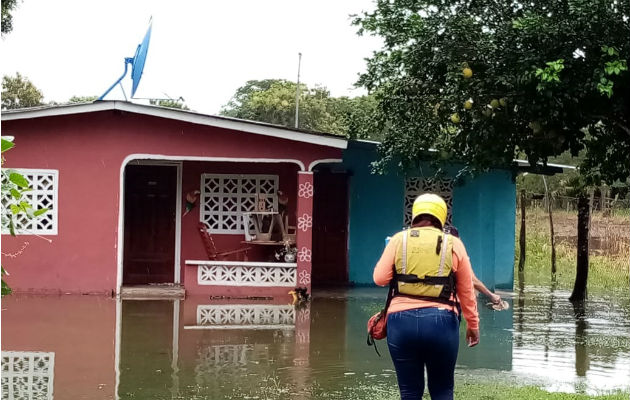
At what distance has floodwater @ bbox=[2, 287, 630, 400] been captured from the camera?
6910 mm

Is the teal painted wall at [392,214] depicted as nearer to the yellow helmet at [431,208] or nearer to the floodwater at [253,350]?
Result: the floodwater at [253,350]

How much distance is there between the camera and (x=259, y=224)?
13.9 meters

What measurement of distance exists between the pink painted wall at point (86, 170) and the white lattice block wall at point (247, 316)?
1941 mm

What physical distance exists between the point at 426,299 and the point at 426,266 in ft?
0.52

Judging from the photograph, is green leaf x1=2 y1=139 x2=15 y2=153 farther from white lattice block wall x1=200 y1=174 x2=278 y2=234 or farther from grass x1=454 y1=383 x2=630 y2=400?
white lattice block wall x1=200 y1=174 x2=278 y2=234

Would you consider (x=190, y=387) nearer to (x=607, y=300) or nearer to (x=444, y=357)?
(x=444, y=357)

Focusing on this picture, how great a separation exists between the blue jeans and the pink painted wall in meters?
8.79

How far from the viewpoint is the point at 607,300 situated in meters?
13.8

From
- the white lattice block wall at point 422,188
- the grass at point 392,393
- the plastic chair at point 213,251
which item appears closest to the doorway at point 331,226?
the white lattice block wall at point 422,188

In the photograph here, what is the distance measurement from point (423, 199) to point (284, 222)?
9.74m

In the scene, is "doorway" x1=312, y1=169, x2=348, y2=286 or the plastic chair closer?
the plastic chair

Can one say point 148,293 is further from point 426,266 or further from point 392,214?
point 426,266

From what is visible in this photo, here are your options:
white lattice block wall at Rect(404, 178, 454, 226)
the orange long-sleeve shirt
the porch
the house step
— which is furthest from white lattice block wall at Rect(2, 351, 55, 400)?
white lattice block wall at Rect(404, 178, 454, 226)

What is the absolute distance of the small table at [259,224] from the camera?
13.7 meters
